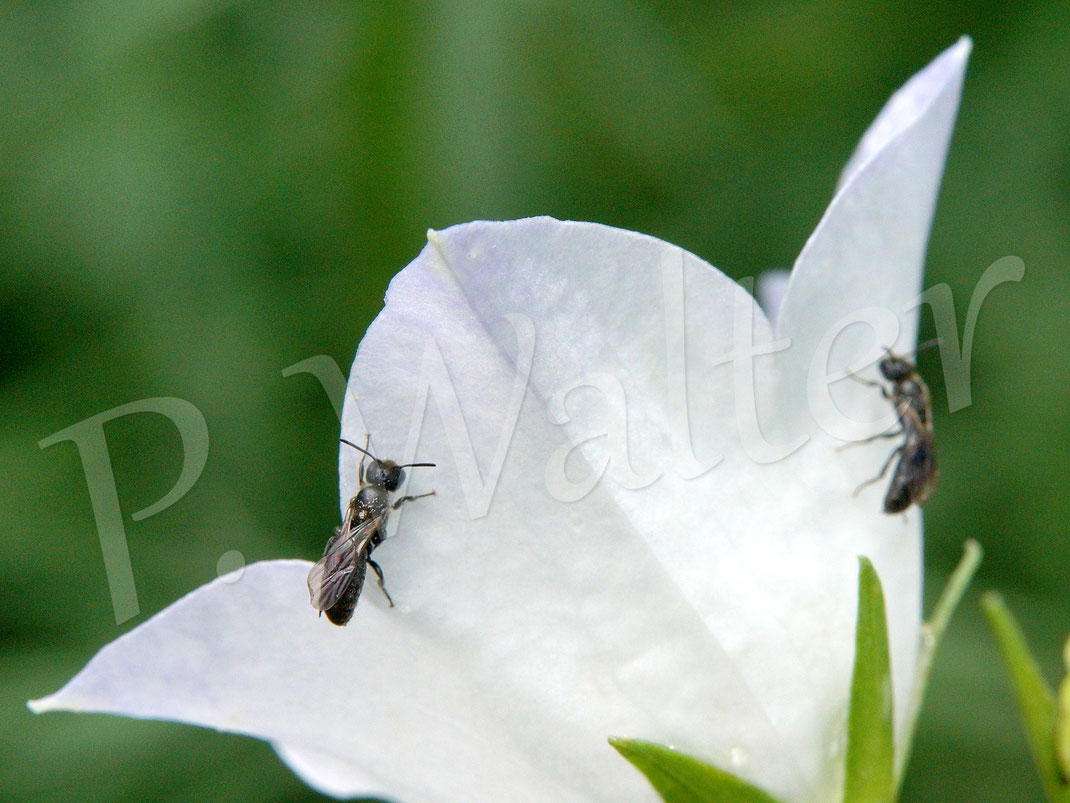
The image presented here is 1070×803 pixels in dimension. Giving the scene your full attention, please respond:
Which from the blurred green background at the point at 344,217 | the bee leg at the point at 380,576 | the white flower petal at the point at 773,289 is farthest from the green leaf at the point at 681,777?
the blurred green background at the point at 344,217

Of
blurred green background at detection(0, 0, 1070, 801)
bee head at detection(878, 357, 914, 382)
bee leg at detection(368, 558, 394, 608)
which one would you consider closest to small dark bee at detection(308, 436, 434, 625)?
bee leg at detection(368, 558, 394, 608)

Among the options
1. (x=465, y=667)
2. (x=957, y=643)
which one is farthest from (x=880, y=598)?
(x=957, y=643)

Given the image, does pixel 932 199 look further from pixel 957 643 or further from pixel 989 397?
pixel 957 643

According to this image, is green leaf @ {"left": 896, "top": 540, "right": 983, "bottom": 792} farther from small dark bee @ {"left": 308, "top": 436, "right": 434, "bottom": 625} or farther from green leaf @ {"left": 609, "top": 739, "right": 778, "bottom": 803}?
small dark bee @ {"left": 308, "top": 436, "right": 434, "bottom": 625}

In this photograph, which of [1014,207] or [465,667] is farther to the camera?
[1014,207]

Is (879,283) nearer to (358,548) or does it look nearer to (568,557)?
(568,557)

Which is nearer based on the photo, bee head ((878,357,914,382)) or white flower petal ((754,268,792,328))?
bee head ((878,357,914,382))

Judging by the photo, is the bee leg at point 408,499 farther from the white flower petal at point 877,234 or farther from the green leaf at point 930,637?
the green leaf at point 930,637
